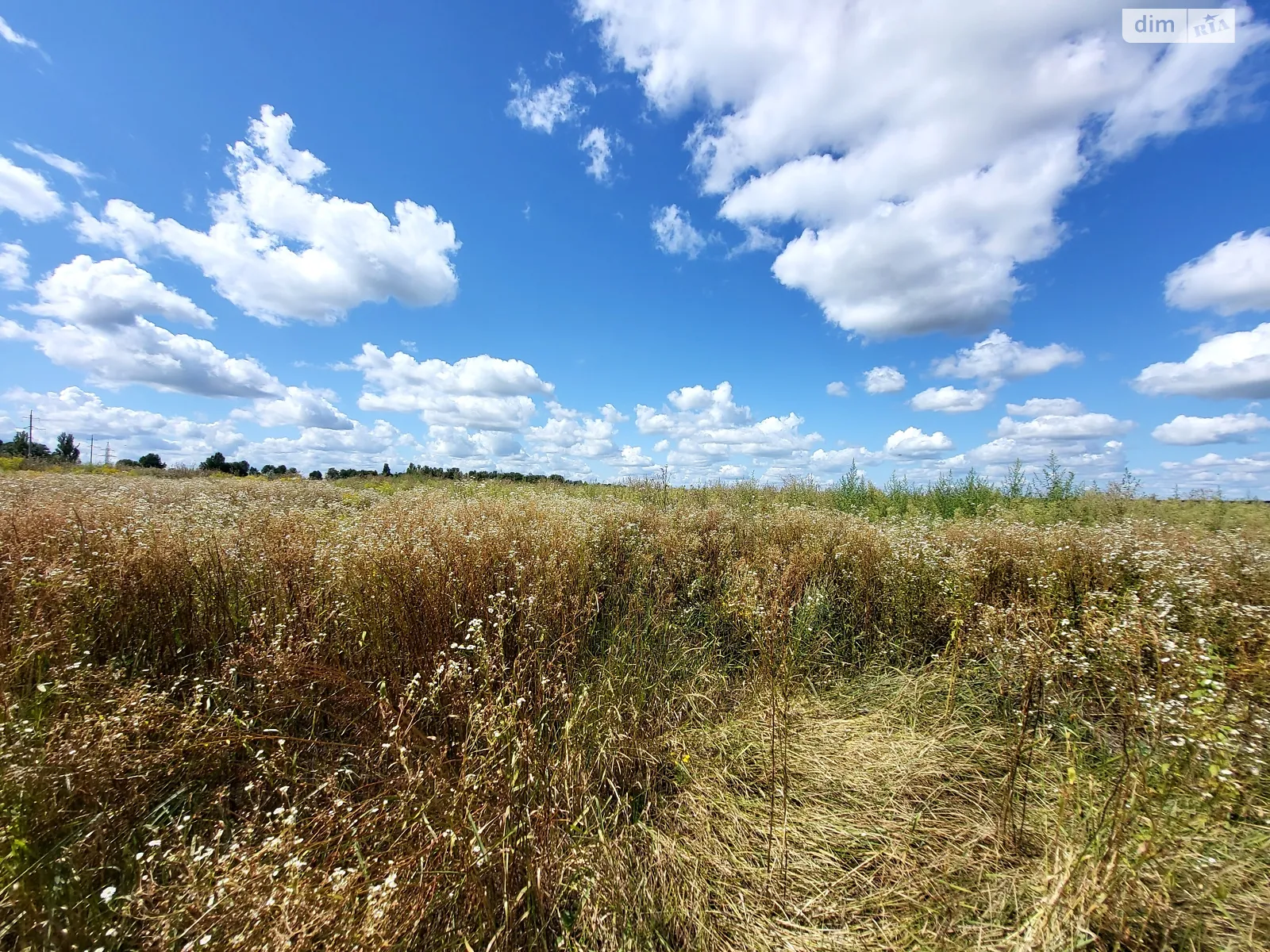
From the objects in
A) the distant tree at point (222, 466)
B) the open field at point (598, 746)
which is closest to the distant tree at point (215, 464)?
the distant tree at point (222, 466)

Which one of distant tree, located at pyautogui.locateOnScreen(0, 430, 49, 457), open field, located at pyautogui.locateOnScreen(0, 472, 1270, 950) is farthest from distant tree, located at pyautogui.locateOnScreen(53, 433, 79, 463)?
open field, located at pyautogui.locateOnScreen(0, 472, 1270, 950)

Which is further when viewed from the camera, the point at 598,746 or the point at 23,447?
the point at 23,447

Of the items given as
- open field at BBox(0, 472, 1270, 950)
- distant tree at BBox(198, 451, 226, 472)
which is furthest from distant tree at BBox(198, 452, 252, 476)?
open field at BBox(0, 472, 1270, 950)

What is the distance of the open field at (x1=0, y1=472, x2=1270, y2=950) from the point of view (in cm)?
184

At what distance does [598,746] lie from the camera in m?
2.91

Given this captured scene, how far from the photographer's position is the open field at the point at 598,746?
1.84m

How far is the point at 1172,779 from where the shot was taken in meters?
1.96

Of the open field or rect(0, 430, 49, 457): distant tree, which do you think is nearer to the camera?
the open field

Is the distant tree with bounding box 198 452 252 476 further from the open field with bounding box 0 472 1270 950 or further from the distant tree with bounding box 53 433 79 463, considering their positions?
the open field with bounding box 0 472 1270 950

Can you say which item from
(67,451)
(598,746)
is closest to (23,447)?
(67,451)

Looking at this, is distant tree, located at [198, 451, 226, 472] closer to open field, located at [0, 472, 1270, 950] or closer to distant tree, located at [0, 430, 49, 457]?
distant tree, located at [0, 430, 49, 457]

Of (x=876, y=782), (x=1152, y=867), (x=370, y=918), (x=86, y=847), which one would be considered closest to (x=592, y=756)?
(x=370, y=918)

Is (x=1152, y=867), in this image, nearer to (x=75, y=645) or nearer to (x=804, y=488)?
(x=75, y=645)

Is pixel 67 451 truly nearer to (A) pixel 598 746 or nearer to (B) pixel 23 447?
(B) pixel 23 447
